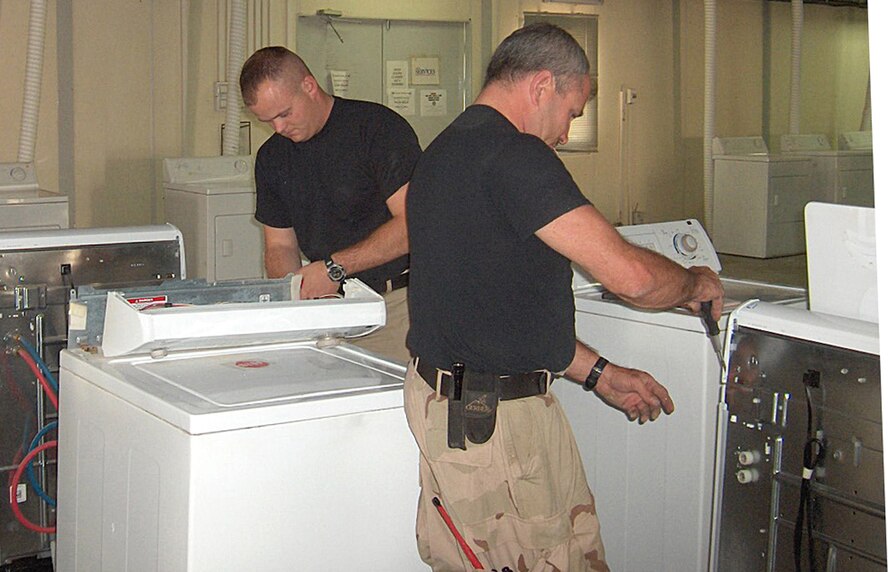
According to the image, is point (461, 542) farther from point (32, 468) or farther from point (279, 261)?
point (32, 468)

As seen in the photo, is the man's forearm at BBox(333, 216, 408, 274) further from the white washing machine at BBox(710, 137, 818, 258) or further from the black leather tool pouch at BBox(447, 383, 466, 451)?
the white washing machine at BBox(710, 137, 818, 258)

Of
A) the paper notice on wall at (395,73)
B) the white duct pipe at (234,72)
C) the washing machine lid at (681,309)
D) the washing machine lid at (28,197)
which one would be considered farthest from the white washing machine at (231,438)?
the paper notice on wall at (395,73)

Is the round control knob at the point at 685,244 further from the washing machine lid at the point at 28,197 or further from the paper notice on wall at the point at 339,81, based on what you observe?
the paper notice on wall at the point at 339,81

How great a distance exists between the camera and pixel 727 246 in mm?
9008

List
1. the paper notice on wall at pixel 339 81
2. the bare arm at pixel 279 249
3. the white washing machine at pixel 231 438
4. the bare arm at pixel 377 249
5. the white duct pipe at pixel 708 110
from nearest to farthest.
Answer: the white washing machine at pixel 231 438 → the bare arm at pixel 377 249 → the bare arm at pixel 279 249 → the paper notice on wall at pixel 339 81 → the white duct pipe at pixel 708 110

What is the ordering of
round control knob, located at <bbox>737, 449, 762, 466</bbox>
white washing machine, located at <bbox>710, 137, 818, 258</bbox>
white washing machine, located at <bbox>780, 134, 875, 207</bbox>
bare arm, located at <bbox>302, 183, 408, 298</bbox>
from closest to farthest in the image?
round control knob, located at <bbox>737, 449, 762, 466</bbox>, bare arm, located at <bbox>302, 183, 408, 298</bbox>, white washing machine, located at <bbox>710, 137, 818, 258</bbox>, white washing machine, located at <bbox>780, 134, 875, 207</bbox>

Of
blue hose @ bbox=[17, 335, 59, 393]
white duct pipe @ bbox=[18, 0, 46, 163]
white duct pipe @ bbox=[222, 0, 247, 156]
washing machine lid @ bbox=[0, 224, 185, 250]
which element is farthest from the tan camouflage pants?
white duct pipe @ bbox=[222, 0, 247, 156]

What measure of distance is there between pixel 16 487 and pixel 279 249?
39.1 inches

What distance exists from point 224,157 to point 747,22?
17.5ft

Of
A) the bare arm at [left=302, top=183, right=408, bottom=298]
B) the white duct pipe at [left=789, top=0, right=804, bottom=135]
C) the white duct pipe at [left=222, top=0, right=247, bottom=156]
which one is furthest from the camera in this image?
the white duct pipe at [left=789, top=0, right=804, bottom=135]

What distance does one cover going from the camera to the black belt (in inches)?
79.7

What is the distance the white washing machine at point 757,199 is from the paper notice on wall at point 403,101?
8.91 feet

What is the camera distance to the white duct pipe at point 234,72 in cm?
616

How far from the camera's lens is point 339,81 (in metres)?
7.29
